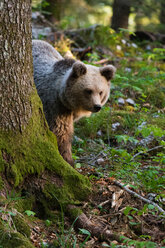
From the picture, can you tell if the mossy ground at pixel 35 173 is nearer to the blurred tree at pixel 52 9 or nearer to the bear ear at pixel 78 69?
the bear ear at pixel 78 69

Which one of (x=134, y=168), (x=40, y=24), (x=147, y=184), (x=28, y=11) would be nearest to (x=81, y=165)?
(x=134, y=168)

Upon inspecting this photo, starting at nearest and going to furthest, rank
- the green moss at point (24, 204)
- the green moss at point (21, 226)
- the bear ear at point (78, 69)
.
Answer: the green moss at point (21, 226)
the green moss at point (24, 204)
the bear ear at point (78, 69)

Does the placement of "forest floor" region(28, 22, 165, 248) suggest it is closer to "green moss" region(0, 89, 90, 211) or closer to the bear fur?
"green moss" region(0, 89, 90, 211)

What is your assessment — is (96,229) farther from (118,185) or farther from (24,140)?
(24,140)

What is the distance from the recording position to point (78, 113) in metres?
5.12

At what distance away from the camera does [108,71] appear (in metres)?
4.97

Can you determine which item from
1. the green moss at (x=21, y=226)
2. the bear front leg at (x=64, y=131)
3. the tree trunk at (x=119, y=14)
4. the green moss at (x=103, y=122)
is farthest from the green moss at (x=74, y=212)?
the tree trunk at (x=119, y=14)

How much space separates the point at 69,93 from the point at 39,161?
1.61m

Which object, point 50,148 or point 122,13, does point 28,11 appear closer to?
point 50,148

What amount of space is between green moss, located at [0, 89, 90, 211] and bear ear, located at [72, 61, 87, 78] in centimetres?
124

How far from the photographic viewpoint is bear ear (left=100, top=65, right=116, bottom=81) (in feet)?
16.2

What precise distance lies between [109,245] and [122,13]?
10386 mm

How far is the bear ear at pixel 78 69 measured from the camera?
182 inches

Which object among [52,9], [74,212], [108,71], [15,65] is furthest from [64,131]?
[52,9]
